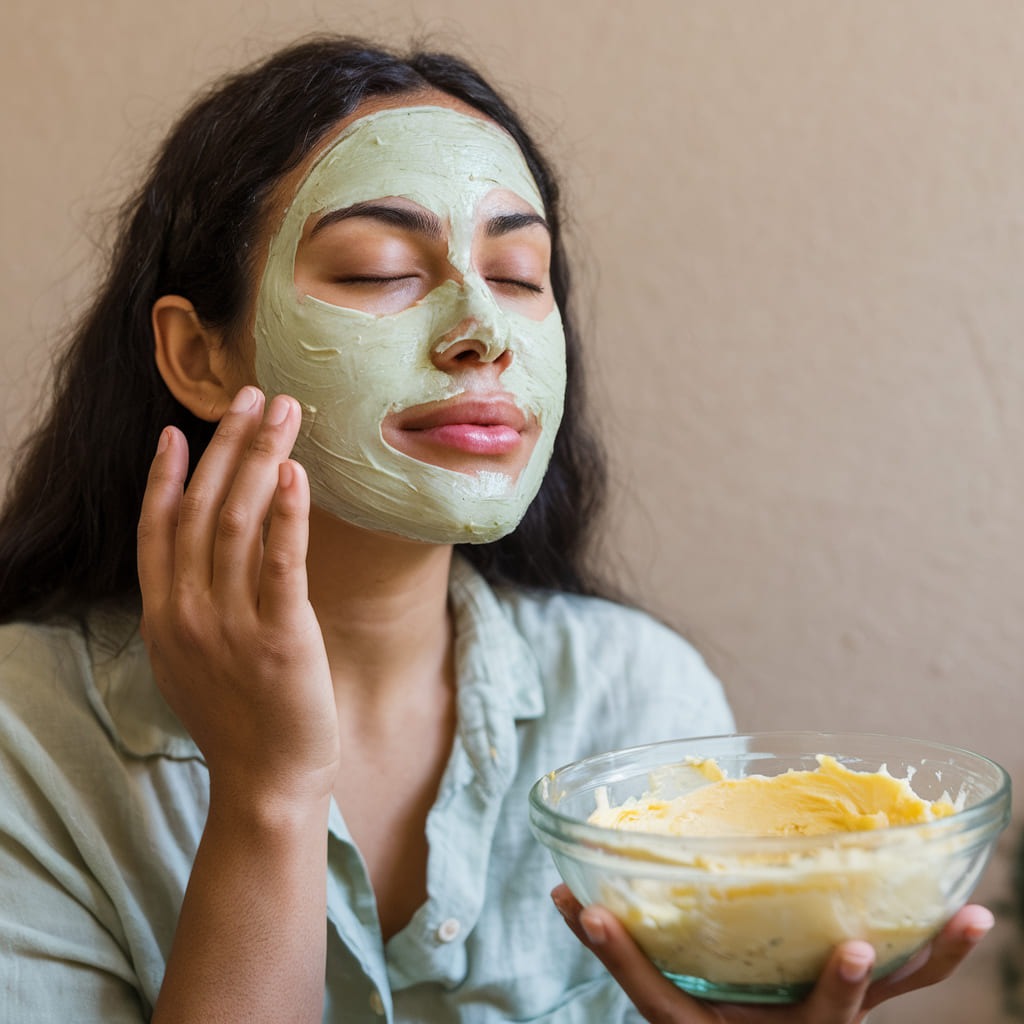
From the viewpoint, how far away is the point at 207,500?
844 mm

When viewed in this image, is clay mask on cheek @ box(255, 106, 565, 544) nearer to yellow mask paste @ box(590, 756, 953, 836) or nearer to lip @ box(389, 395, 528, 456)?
lip @ box(389, 395, 528, 456)

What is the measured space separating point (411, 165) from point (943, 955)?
2.24ft

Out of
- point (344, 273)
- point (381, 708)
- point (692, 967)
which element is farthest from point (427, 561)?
point (692, 967)

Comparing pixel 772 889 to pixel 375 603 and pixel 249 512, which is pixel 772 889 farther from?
pixel 375 603

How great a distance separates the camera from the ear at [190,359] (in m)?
1.04

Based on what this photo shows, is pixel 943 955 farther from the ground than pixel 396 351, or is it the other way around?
pixel 396 351

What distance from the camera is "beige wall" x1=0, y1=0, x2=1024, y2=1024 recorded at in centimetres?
132

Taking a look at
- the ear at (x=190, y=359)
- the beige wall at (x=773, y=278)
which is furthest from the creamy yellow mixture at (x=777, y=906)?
the beige wall at (x=773, y=278)

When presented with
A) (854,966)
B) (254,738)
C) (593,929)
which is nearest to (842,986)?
(854,966)

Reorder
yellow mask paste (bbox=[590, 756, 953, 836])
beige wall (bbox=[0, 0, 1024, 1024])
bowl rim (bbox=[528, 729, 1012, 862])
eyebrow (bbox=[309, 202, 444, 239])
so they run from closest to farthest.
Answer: bowl rim (bbox=[528, 729, 1012, 862]), yellow mask paste (bbox=[590, 756, 953, 836]), eyebrow (bbox=[309, 202, 444, 239]), beige wall (bbox=[0, 0, 1024, 1024])

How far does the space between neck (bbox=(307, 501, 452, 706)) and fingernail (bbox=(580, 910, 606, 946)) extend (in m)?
0.41

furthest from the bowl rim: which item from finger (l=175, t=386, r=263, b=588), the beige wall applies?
the beige wall

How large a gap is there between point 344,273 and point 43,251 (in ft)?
2.19

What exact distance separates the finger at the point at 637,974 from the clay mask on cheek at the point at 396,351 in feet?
1.17
